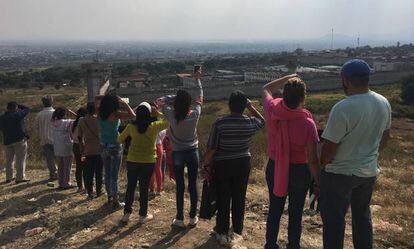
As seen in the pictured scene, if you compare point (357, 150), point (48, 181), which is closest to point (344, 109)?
point (357, 150)

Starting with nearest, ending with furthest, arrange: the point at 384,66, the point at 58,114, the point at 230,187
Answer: the point at 230,187 → the point at 58,114 → the point at 384,66

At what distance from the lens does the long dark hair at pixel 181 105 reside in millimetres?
3961

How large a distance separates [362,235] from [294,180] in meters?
0.59

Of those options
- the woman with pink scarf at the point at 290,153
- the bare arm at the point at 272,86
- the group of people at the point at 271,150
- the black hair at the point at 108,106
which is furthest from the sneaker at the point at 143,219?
the bare arm at the point at 272,86

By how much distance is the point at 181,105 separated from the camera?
4008 millimetres

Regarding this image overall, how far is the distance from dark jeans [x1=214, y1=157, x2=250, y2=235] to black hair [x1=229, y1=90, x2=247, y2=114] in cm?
41

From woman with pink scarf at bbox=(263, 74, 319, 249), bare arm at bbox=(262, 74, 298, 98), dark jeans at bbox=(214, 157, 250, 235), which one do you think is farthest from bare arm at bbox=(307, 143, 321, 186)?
dark jeans at bbox=(214, 157, 250, 235)

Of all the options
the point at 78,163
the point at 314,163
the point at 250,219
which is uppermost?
the point at 314,163

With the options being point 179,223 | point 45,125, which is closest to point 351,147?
point 179,223

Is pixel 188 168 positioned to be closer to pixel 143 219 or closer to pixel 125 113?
pixel 143 219

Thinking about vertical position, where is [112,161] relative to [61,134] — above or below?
below

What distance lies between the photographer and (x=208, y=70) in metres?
90.9

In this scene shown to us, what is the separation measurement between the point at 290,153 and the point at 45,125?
12.8 feet

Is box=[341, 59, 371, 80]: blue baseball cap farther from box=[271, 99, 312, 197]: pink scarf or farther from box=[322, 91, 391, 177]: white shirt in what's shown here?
box=[271, 99, 312, 197]: pink scarf
